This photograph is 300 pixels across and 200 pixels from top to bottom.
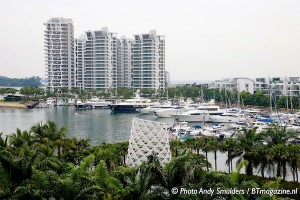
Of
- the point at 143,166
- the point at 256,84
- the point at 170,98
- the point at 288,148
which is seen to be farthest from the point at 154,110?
the point at 143,166

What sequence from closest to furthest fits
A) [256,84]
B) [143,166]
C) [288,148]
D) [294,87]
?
[143,166] → [288,148] → [294,87] → [256,84]

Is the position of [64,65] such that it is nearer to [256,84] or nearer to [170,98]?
[170,98]

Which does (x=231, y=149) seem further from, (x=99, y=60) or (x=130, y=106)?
(x=99, y=60)

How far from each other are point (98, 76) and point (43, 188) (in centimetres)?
11056

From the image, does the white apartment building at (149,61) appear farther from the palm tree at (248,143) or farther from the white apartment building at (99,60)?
the palm tree at (248,143)

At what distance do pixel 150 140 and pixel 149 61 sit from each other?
103607mm

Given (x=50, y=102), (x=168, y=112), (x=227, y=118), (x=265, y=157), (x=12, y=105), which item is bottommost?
(x=227, y=118)

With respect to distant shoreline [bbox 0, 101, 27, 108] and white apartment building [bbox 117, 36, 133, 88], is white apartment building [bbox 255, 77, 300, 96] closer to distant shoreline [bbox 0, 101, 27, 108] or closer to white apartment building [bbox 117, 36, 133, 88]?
white apartment building [bbox 117, 36, 133, 88]

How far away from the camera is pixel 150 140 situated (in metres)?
20.2

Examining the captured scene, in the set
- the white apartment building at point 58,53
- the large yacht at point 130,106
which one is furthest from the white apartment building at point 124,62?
the large yacht at point 130,106

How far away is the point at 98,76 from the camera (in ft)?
398

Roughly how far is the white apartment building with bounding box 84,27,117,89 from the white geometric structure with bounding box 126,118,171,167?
102 m

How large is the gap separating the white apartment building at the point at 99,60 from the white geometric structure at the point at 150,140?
10186cm

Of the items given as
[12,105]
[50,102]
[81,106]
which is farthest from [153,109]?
[12,105]
